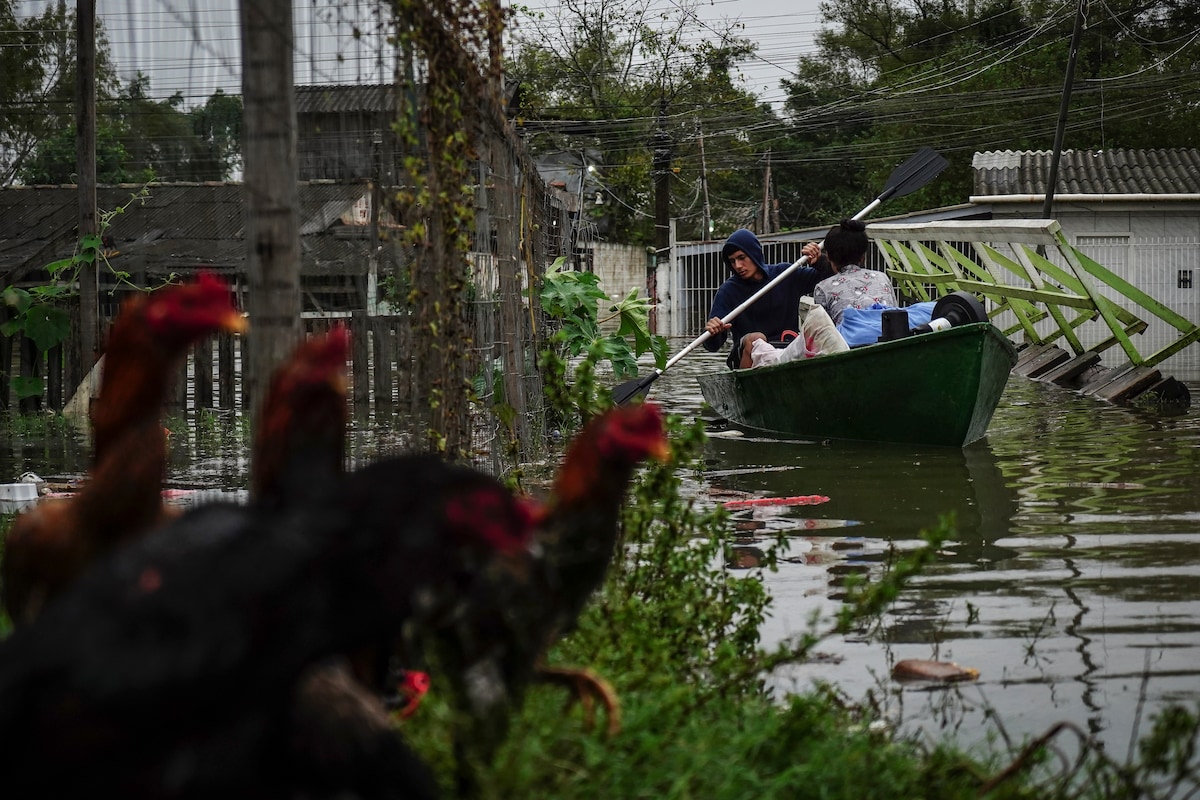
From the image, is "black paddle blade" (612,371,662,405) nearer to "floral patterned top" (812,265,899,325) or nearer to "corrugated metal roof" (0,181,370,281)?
"floral patterned top" (812,265,899,325)

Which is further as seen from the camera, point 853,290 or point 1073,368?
point 1073,368

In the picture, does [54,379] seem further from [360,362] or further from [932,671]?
[932,671]

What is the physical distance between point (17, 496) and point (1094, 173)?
2389 centimetres

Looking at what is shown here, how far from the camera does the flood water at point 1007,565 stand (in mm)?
4250

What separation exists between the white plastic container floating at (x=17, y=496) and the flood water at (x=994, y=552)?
112 centimetres

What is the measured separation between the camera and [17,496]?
24.1 ft

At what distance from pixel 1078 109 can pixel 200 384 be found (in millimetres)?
31743

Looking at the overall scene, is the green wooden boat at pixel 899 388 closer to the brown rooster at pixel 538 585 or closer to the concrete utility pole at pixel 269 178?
the concrete utility pole at pixel 269 178

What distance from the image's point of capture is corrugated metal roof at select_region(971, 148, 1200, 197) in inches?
1005

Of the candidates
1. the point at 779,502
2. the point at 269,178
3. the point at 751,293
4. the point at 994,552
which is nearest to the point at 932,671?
the point at 994,552

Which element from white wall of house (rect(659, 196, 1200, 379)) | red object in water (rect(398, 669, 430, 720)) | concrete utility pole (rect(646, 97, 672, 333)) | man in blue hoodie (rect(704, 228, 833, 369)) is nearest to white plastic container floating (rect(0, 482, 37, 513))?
red object in water (rect(398, 669, 430, 720))

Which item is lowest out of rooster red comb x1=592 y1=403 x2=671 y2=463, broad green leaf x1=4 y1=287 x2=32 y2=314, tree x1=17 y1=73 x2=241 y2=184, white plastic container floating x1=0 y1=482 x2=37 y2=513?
white plastic container floating x1=0 y1=482 x2=37 y2=513

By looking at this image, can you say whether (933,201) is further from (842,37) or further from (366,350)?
(366,350)

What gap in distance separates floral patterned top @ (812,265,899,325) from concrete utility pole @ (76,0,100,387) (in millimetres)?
6076
